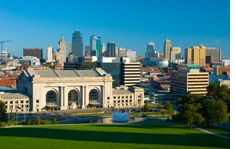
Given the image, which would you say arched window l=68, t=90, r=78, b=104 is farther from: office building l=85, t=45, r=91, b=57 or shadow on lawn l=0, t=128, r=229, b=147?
office building l=85, t=45, r=91, b=57

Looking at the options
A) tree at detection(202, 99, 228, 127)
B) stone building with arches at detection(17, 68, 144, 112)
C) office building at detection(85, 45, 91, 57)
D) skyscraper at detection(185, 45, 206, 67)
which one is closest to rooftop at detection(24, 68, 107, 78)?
stone building with arches at detection(17, 68, 144, 112)

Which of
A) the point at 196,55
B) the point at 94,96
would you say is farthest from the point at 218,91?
the point at 196,55

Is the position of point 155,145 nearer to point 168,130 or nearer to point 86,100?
point 168,130

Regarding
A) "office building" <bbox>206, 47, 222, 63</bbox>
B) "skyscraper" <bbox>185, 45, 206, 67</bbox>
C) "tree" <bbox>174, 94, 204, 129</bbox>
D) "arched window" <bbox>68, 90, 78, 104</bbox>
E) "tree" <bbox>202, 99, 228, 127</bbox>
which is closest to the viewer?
"tree" <bbox>174, 94, 204, 129</bbox>

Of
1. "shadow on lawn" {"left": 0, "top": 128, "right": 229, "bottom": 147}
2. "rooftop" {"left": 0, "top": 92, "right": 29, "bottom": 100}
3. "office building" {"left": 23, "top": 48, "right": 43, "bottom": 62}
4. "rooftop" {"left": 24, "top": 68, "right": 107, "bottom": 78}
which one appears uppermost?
"office building" {"left": 23, "top": 48, "right": 43, "bottom": 62}

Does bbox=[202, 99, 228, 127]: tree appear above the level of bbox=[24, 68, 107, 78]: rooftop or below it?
below

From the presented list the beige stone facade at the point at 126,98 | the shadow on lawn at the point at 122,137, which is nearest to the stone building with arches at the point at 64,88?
the beige stone facade at the point at 126,98

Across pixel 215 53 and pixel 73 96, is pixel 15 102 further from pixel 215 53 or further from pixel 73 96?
pixel 215 53
